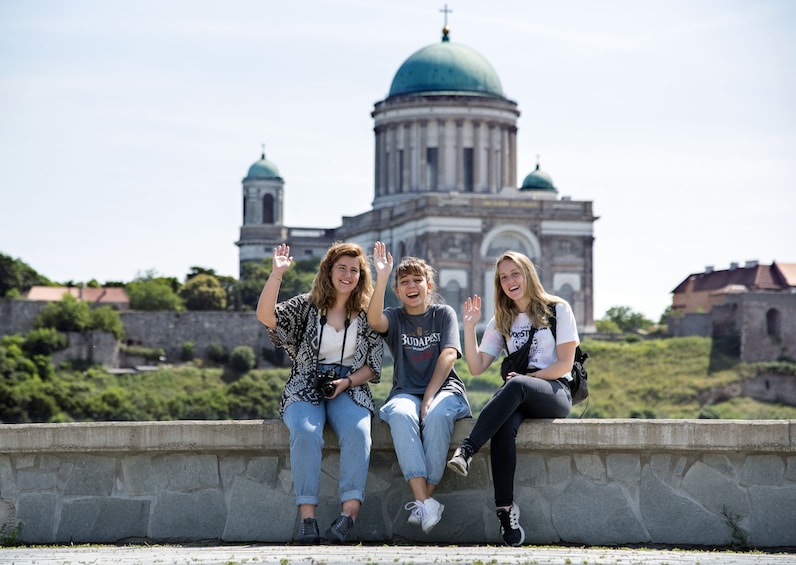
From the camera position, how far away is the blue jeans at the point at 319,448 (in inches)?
379

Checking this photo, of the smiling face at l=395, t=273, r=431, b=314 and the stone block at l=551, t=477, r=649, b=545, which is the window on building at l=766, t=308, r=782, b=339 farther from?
the stone block at l=551, t=477, r=649, b=545

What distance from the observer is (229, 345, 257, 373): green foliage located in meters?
79.2

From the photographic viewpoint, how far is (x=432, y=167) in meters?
89.2

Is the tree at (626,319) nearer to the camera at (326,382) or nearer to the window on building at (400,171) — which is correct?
the window on building at (400,171)

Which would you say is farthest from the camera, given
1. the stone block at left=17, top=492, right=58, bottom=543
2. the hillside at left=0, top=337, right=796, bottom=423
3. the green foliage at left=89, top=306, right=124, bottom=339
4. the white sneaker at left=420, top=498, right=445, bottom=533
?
the green foliage at left=89, top=306, right=124, bottom=339

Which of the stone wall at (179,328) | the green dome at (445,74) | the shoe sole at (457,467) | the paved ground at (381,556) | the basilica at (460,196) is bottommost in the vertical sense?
Result: the paved ground at (381,556)

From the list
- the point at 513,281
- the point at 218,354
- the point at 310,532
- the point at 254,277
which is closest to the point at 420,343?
the point at 513,281

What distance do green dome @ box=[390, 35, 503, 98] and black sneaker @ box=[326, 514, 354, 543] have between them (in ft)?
263

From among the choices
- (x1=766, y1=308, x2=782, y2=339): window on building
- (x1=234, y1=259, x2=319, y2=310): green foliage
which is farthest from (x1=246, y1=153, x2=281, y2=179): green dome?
(x1=766, y1=308, x2=782, y2=339): window on building

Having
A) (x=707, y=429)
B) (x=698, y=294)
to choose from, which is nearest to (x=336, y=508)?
(x=707, y=429)

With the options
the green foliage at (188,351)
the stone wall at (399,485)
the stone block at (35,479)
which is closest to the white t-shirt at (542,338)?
the stone wall at (399,485)

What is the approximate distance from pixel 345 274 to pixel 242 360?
69.4 metres

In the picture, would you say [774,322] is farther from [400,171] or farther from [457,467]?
[457,467]

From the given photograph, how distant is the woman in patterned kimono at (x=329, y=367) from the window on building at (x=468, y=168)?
3092 inches
